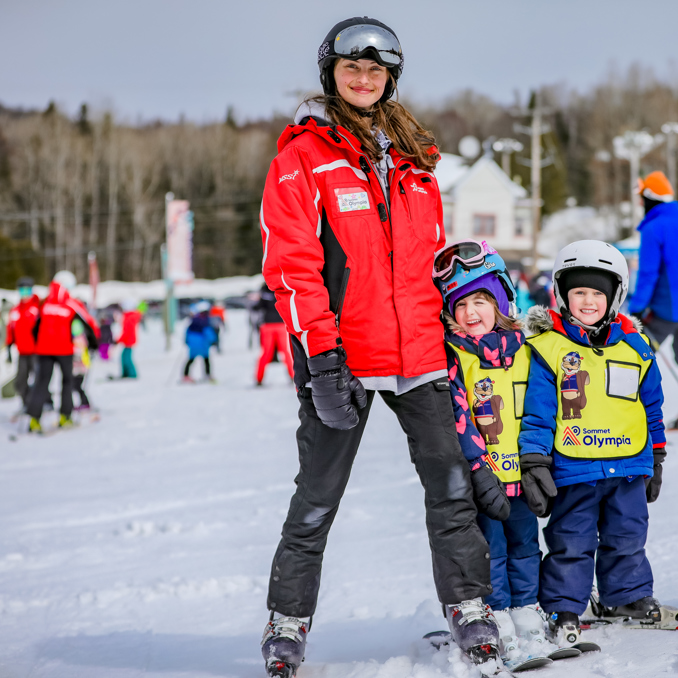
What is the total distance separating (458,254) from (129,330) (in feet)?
40.6

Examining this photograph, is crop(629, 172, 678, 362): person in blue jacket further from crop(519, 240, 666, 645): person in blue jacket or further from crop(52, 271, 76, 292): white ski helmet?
crop(52, 271, 76, 292): white ski helmet

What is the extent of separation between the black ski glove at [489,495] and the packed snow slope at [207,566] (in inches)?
18.2

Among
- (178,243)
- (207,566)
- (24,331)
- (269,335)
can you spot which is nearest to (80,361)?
(24,331)

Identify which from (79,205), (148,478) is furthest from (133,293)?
(148,478)

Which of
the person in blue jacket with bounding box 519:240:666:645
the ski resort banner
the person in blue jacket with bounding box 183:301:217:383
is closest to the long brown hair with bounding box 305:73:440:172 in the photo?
the person in blue jacket with bounding box 519:240:666:645

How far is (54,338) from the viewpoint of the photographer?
859cm

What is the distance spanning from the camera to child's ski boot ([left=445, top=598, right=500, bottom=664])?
86.7 inches

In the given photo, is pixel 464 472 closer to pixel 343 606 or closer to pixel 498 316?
pixel 498 316

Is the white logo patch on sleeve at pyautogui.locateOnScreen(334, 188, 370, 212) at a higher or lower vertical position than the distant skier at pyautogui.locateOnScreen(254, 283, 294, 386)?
higher

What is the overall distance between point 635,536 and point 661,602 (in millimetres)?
391

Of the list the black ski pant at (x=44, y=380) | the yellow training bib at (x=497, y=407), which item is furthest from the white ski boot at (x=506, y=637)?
the black ski pant at (x=44, y=380)

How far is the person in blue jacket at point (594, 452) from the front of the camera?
2531 mm

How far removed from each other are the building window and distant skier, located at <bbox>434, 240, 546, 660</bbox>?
1689 inches

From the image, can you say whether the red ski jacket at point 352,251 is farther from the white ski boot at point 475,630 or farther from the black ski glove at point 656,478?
the black ski glove at point 656,478
